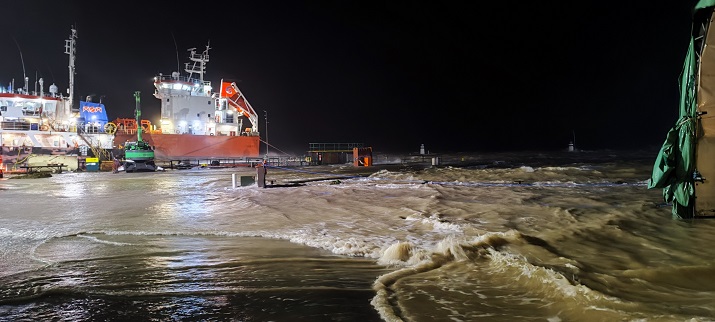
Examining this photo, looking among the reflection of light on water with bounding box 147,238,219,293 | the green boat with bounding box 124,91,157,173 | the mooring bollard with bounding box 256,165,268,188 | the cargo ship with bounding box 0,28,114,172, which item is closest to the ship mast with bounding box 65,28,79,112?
the cargo ship with bounding box 0,28,114,172

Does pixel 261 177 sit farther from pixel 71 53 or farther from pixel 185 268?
pixel 71 53

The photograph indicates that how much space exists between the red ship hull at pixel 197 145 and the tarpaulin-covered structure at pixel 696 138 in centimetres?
4147

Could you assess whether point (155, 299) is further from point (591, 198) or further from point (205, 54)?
point (205, 54)

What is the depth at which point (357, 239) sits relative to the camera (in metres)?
7.12

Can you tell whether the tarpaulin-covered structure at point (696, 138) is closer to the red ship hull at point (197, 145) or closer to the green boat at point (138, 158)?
the green boat at point (138, 158)

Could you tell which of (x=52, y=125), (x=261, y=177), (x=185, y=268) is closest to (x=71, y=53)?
(x=52, y=125)

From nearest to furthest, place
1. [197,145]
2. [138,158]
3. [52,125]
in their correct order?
[138,158] → [52,125] → [197,145]

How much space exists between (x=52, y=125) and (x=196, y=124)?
13.7 metres

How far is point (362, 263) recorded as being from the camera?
573 centimetres

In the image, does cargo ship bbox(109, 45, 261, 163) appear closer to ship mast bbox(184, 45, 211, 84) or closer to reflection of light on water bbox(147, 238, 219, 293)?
ship mast bbox(184, 45, 211, 84)

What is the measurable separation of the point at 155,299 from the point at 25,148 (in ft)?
137

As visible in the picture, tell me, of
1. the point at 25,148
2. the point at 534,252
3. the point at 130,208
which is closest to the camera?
the point at 534,252

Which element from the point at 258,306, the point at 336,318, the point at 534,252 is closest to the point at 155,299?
the point at 258,306

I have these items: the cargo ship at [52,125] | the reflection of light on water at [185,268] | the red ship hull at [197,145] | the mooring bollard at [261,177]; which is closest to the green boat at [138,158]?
the cargo ship at [52,125]
